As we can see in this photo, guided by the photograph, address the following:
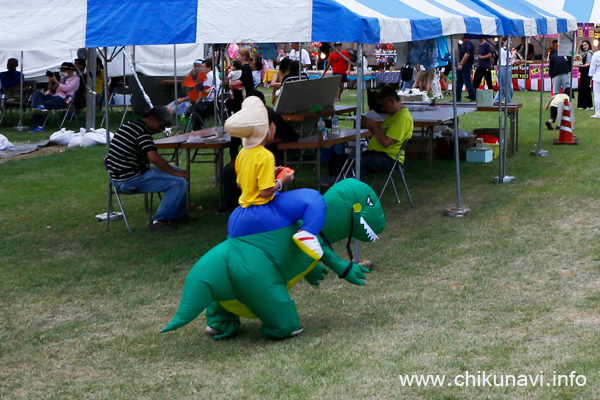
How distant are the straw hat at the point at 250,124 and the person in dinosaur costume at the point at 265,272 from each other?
58cm

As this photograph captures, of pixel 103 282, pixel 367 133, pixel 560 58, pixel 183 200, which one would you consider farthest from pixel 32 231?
pixel 560 58

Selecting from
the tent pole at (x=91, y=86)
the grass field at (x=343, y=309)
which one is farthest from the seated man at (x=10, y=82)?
the grass field at (x=343, y=309)

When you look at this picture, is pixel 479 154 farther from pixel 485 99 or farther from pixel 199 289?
Answer: pixel 199 289

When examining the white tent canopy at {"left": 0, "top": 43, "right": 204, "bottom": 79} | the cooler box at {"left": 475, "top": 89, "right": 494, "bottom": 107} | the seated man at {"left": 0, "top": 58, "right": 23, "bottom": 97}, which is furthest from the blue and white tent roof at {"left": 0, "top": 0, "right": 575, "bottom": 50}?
the white tent canopy at {"left": 0, "top": 43, "right": 204, "bottom": 79}

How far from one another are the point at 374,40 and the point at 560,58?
509 inches

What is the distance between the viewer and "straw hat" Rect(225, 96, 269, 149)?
4.73 meters

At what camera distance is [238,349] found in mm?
4605

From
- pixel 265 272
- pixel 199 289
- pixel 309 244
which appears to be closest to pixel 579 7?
pixel 309 244

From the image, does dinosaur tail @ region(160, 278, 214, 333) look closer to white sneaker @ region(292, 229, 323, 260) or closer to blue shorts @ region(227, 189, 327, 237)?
blue shorts @ region(227, 189, 327, 237)

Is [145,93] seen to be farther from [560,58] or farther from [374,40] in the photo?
[374,40]

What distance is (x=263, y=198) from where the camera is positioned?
4.69 m

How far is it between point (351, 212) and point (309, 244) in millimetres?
544

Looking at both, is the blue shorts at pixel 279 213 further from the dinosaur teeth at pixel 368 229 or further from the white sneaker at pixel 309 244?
the dinosaur teeth at pixel 368 229

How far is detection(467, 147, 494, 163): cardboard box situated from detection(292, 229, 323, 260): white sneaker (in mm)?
7229
